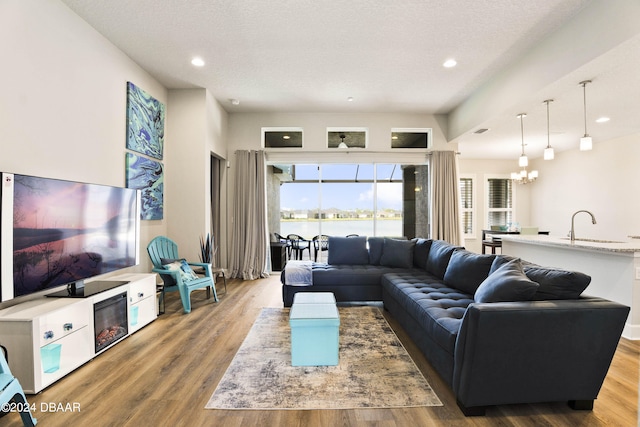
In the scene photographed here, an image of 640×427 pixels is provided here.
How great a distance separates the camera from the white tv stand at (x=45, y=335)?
1.94m

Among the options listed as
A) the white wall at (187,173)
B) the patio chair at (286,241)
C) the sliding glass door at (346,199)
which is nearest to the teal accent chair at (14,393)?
the white wall at (187,173)

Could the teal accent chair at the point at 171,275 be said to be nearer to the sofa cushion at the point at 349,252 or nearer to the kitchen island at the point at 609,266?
the sofa cushion at the point at 349,252

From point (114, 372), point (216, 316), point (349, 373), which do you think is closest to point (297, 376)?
point (349, 373)

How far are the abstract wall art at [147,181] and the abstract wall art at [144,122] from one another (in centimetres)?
14

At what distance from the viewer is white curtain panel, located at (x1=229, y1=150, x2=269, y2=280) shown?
566cm

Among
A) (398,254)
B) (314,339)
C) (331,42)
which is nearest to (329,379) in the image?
(314,339)

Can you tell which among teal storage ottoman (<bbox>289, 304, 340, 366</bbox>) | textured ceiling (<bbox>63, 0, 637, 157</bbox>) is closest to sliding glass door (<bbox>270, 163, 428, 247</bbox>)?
textured ceiling (<bbox>63, 0, 637, 157</bbox>)

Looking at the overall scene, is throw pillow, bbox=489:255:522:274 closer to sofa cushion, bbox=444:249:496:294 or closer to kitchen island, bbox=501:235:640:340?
sofa cushion, bbox=444:249:496:294

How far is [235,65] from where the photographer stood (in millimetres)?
3936

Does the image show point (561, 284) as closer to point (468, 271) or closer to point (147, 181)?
point (468, 271)

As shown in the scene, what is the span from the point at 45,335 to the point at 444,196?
6.00 m

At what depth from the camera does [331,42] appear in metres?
3.36

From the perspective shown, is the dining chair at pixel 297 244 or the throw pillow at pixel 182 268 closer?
the throw pillow at pixel 182 268

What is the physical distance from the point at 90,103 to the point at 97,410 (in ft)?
9.69
